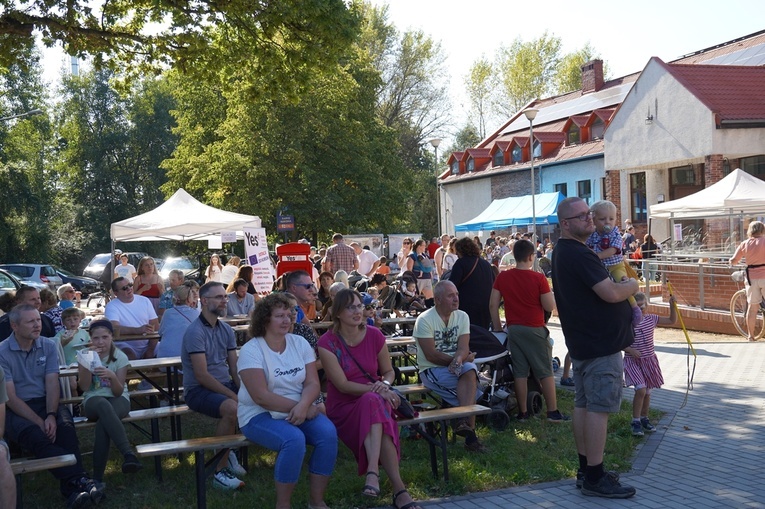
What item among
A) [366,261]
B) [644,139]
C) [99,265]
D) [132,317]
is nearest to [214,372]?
[132,317]

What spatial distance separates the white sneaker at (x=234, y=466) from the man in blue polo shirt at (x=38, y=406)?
0.99 meters

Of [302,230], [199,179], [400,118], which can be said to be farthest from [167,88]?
[302,230]

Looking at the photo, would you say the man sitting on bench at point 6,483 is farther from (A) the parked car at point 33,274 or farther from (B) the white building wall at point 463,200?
(B) the white building wall at point 463,200

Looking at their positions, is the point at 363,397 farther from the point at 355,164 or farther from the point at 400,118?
the point at 400,118

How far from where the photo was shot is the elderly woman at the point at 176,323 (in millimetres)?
8484

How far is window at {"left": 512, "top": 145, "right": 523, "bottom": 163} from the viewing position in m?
43.5

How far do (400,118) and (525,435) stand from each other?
49.6 metres

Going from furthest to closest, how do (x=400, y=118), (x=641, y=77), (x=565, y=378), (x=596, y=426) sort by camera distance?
(x=400, y=118)
(x=641, y=77)
(x=565, y=378)
(x=596, y=426)

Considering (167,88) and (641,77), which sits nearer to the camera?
(641,77)

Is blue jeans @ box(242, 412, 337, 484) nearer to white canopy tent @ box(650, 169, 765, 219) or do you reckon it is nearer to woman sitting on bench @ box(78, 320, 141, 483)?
woman sitting on bench @ box(78, 320, 141, 483)

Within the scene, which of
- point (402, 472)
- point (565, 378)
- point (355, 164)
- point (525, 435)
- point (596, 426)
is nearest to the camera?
point (596, 426)

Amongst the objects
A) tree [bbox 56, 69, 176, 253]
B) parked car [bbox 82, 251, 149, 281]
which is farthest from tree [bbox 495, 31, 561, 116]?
parked car [bbox 82, 251, 149, 281]

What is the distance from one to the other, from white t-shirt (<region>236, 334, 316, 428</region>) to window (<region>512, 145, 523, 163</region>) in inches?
1533

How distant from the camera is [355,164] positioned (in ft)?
124
